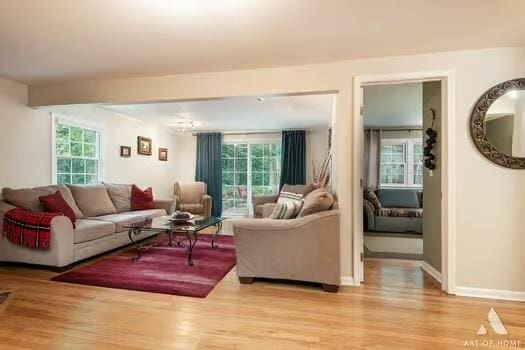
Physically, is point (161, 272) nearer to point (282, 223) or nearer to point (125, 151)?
point (282, 223)

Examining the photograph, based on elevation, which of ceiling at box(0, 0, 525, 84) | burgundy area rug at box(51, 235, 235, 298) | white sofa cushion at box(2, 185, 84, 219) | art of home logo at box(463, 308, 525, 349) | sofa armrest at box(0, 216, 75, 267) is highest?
ceiling at box(0, 0, 525, 84)

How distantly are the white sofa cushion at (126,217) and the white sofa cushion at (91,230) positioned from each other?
107mm

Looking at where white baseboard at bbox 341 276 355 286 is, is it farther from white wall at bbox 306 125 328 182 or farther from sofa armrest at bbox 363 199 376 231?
white wall at bbox 306 125 328 182

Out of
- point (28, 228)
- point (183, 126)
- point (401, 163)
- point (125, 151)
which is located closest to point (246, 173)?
point (183, 126)

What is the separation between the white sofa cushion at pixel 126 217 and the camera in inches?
156

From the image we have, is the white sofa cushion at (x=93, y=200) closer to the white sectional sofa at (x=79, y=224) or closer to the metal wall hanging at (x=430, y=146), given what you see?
the white sectional sofa at (x=79, y=224)

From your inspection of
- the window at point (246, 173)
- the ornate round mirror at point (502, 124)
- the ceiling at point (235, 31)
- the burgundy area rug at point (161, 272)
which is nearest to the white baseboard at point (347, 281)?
the burgundy area rug at point (161, 272)

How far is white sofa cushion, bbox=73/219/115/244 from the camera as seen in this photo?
133 inches

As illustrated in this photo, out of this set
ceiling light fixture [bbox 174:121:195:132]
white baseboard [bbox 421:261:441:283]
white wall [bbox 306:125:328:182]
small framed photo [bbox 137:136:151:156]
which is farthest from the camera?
white wall [bbox 306:125:328:182]

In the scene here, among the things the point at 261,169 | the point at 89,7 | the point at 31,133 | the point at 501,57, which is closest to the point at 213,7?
the point at 89,7

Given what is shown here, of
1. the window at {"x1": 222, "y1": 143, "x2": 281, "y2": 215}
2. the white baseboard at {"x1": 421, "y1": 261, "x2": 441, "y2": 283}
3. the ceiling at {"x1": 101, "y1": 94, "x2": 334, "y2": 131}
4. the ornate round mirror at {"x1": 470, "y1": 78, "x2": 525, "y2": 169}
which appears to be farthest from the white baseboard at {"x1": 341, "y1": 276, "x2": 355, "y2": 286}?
the window at {"x1": 222, "y1": 143, "x2": 281, "y2": 215}

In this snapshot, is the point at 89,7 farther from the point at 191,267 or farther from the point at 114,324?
the point at 191,267

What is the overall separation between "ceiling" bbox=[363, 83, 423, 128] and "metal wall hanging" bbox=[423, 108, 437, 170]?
644mm

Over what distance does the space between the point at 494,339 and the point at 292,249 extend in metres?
1.54
